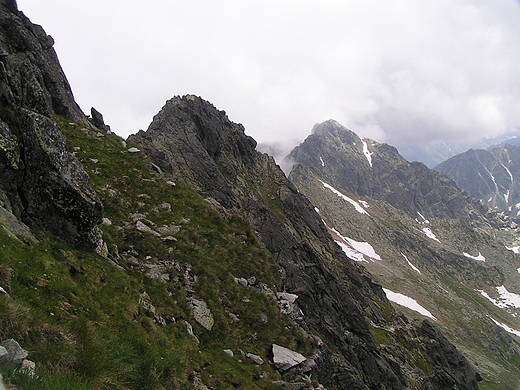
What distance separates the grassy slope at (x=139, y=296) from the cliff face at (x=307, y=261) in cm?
514

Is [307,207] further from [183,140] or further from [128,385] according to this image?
[128,385]

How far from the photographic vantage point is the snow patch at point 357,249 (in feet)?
570

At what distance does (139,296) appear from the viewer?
14656 mm

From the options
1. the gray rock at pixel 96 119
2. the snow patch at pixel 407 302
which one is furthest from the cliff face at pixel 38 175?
the snow patch at pixel 407 302

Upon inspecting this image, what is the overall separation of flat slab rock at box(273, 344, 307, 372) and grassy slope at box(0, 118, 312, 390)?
0.62 metres

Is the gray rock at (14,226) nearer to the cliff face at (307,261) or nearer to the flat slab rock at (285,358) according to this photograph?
the flat slab rock at (285,358)

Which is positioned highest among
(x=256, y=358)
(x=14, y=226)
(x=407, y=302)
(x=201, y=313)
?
(x=407, y=302)

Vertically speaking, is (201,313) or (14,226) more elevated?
(14,226)

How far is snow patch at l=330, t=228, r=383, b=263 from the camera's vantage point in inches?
6836

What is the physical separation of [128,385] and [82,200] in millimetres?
9525

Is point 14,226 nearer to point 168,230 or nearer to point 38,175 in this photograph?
point 38,175

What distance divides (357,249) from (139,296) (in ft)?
600

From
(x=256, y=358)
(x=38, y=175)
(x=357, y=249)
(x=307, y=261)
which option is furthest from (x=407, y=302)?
(x=38, y=175)

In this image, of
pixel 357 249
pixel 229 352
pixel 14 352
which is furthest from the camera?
pixel 357 249
